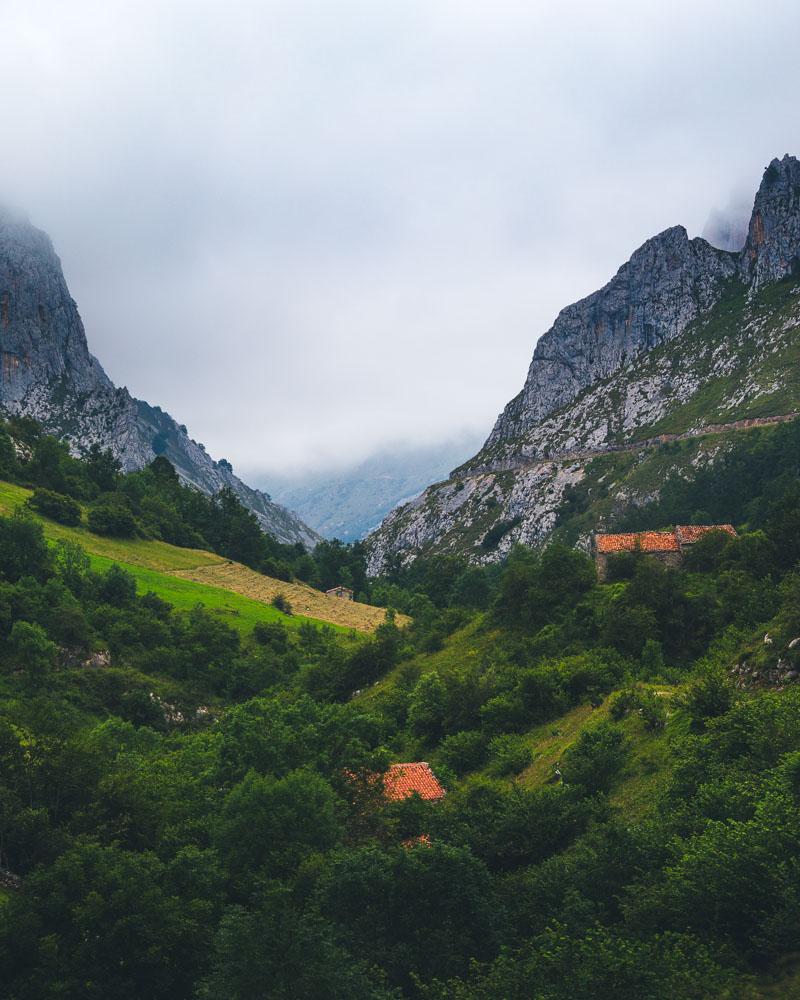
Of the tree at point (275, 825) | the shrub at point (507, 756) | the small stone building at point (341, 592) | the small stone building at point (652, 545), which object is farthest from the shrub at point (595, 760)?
the small stone building at point (341, 592)

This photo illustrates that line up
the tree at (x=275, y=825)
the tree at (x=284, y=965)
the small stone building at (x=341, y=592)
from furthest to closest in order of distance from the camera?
1. the small stone building at (x=341, y=592)
2. the tree at (x=275, y=825)
3. the tree at (x=284, y=965)

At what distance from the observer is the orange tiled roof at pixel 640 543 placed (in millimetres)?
67188

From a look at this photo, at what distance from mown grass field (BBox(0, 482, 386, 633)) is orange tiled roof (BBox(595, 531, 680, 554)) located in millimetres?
34189

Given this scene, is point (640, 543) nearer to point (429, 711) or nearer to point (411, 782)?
point (429, 711)

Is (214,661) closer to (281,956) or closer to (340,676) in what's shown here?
(340,676)

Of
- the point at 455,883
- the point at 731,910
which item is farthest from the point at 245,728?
the point at 731,910

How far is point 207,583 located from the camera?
323 ft

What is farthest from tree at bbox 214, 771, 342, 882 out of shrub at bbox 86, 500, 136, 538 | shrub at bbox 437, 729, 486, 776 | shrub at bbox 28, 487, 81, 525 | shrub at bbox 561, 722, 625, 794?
shrub at bbox 86, 500, 136, 538

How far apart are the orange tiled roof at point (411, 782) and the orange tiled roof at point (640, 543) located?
121 ft

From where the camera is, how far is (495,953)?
1978cm

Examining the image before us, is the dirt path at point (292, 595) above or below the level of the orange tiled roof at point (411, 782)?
above

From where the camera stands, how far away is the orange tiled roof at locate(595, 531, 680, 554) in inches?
2645

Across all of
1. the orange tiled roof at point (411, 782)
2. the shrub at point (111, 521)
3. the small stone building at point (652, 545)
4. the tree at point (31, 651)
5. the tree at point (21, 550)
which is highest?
the shrub at point (111, 521)

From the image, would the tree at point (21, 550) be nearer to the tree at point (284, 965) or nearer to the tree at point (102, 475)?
the tree at point (102, 475)
